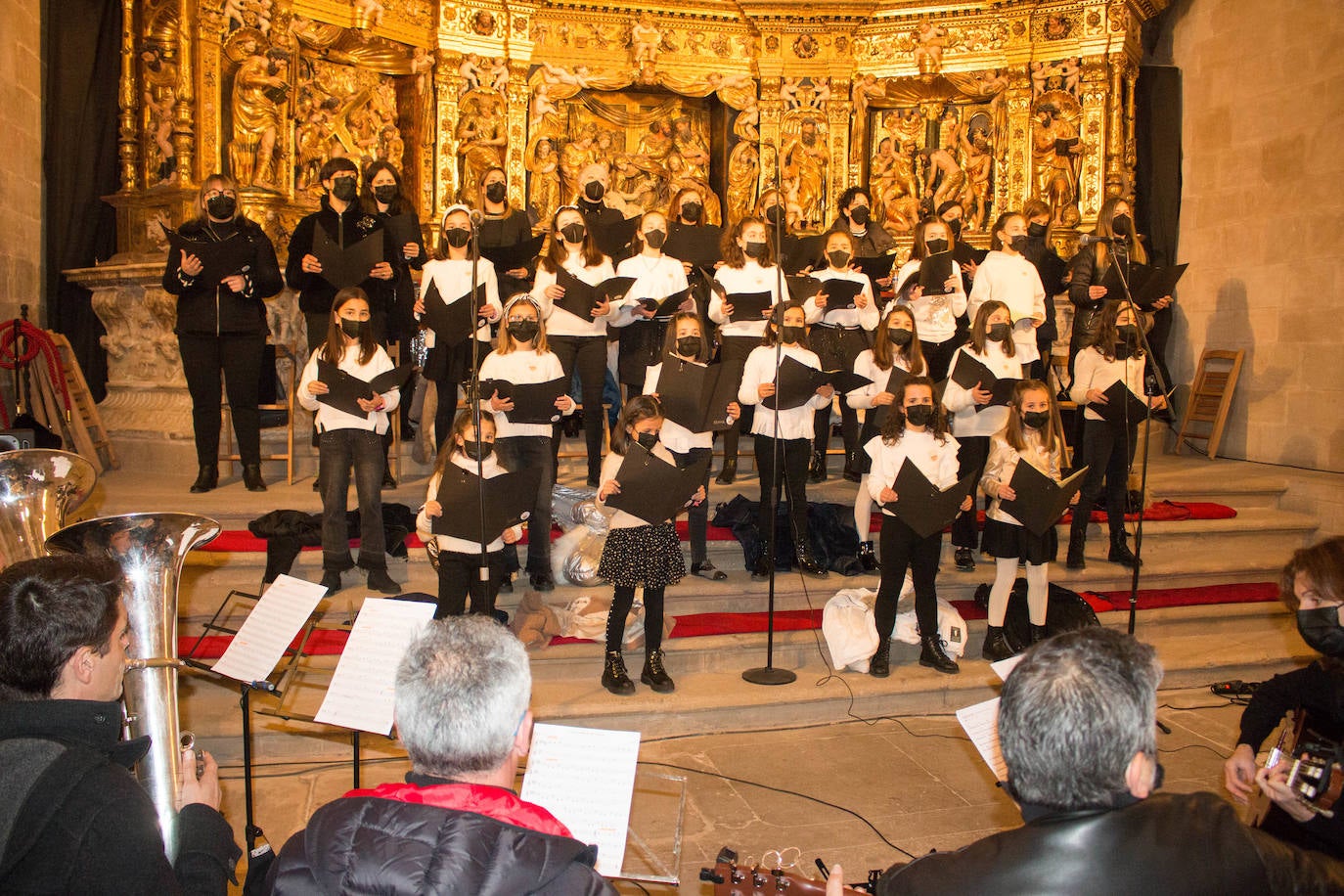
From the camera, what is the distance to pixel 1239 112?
9.92m

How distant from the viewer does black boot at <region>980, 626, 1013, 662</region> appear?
5.66 m

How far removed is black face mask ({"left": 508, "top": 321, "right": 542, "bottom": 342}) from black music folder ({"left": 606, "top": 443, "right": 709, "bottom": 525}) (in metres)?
1.29

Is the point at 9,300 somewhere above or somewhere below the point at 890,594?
above

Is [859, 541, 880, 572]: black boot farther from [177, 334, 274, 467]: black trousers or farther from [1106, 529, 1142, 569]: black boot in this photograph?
[177, 334, 274, 467]: black trousers

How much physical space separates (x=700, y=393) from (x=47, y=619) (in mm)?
3788

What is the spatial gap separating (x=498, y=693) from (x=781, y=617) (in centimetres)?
421

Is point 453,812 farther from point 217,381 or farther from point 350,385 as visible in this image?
point 217,381

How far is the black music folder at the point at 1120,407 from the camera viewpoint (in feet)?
20.6

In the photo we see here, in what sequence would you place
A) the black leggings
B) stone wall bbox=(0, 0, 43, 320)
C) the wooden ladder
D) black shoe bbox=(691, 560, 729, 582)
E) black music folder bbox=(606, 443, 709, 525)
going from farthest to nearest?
the wooden ladder, stone wall bbox=(0, 0, 43, 320), black shoe bbox=(691, 560, 729, 582), the black leggings, black music folder bbox=(606, 443, 709, 525)

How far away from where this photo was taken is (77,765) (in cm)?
179

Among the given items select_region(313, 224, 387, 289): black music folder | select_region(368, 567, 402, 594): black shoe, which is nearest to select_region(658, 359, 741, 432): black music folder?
select_region(368, 567, 402, 594): black shoe

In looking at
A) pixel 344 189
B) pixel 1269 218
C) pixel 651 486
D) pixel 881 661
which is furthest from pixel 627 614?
pixel 1269 218

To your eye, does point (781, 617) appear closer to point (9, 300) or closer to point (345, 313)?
point (345, 313)

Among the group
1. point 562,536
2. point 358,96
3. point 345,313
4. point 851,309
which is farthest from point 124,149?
point 851,309
